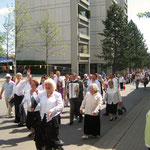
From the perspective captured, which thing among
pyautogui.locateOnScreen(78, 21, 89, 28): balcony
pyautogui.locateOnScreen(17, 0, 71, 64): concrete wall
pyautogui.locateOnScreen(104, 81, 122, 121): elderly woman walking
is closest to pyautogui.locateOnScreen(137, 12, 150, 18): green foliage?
pyautogui.locateOnScreen(104, 81, 122, 121): elderly woman walking

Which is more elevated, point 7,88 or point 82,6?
point 82,6

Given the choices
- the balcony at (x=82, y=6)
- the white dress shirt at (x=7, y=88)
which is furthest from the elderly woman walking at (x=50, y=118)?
the balcony at (x=82, y=6)

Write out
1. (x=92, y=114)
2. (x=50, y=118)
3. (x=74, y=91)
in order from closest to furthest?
(x=50, y=118) < (x=92, y=114) < (x=74, y=91)

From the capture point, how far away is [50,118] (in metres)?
4.36

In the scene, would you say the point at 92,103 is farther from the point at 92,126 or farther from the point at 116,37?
the point at 116,37

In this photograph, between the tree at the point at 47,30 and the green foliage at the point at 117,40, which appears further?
the green foliage at the point at 117,40

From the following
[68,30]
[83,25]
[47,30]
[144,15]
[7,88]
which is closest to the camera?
[7,88]

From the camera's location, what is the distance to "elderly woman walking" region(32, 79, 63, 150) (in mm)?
4371

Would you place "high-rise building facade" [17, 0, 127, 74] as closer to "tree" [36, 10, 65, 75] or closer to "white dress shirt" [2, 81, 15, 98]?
"tree" [36, 10, 65, 75]

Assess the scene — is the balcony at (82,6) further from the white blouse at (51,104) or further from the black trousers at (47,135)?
the black trousers at (47,135)

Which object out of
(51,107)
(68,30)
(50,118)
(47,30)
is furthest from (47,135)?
(68,30)

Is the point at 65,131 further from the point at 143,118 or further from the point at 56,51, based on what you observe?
the point at 56,51

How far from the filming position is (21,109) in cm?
719

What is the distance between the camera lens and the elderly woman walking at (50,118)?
14.3 feet
